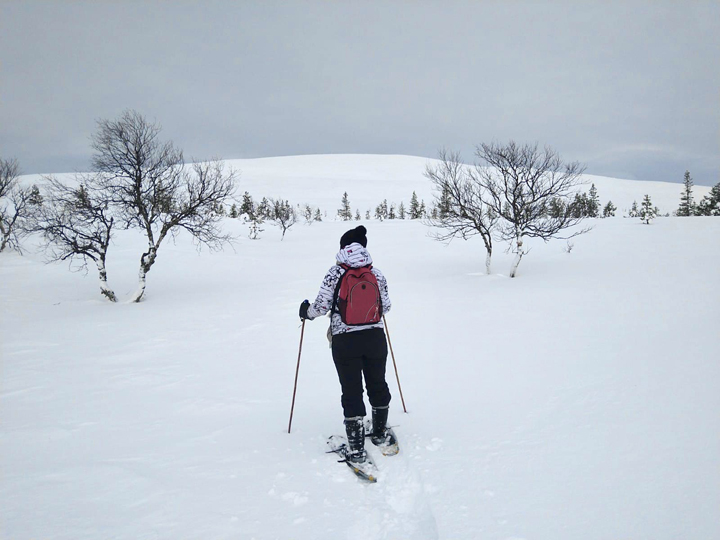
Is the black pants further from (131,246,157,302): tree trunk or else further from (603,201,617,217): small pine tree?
(603,201,617,217): small pine tree

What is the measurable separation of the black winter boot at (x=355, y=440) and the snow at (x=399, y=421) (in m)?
0.19

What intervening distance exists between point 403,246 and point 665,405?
96.7ft

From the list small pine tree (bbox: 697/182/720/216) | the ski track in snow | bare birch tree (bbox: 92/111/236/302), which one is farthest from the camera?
small pine tree (bbox: 697/182/720/216)

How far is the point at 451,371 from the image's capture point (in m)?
6.47

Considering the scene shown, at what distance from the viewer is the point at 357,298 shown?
148 inches

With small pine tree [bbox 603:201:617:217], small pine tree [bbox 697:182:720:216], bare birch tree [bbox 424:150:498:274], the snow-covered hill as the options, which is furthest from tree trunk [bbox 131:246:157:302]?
small pine tree [bbox 603:201:617:217]

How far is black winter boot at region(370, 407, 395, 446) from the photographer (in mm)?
4047

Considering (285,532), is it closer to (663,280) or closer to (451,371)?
(451,371)

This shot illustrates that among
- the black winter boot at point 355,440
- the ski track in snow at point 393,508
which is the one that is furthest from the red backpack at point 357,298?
the ski track in snow at point 393,508

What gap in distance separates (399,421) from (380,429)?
64 cm

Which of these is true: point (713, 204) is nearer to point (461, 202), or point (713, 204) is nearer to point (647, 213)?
point (647, 213)

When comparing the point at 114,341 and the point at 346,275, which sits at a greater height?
the point at 346,275

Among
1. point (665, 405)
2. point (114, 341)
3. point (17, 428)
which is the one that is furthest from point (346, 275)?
point (114, 341)

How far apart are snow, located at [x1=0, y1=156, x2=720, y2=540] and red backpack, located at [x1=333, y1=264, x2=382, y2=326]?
1.54 meters
